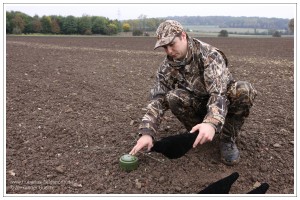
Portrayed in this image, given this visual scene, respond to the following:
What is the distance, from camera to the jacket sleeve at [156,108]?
312cm

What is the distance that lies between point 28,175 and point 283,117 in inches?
138

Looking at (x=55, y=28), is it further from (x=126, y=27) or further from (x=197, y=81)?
(x=197, y=81)

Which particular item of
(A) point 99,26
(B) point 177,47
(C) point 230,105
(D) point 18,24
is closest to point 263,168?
(C) point 230,105

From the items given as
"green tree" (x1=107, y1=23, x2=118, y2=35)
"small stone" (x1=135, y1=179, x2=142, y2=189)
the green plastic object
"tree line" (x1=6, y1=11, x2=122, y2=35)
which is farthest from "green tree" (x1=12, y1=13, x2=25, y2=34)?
"small stone" (x1=135, y1=179, x2=142, y2=189)

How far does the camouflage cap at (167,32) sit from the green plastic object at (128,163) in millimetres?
1077

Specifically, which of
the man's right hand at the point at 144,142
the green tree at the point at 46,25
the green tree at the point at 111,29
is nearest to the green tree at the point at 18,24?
the green tree at the point at 46,25

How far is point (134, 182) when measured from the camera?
3209mm

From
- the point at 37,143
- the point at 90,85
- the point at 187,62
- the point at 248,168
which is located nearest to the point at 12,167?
the point at 37,143

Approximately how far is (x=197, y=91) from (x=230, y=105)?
0.35 meters

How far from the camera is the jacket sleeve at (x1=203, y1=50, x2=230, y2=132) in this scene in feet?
9.37

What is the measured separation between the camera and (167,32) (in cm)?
308

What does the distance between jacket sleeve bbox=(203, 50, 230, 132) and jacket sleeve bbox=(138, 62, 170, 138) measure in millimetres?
505

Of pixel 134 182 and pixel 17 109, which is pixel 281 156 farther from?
Answer: pixel 17 109

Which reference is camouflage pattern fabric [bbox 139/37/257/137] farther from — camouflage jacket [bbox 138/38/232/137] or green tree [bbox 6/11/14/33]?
green tree [bbox 6/11/14/33]
